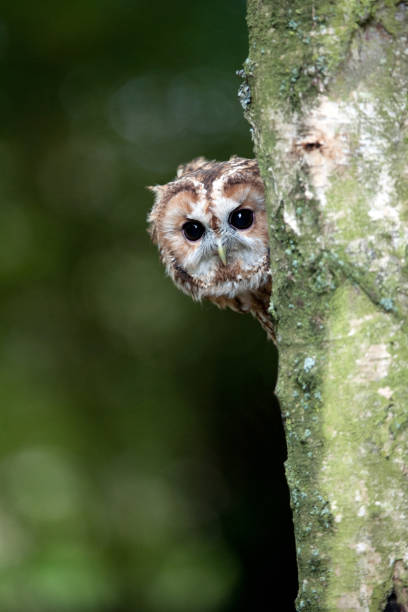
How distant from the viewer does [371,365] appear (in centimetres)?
102

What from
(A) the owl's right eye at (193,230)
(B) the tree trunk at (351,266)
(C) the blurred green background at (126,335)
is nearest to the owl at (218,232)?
(A) the owl's right eye at (193,230)

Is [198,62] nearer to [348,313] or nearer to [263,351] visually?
[263,351]

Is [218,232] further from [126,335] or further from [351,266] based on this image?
[126,335]

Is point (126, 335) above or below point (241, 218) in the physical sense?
below

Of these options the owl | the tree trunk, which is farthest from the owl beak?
the tree trunk

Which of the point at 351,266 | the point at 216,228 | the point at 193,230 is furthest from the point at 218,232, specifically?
the point at 351,266

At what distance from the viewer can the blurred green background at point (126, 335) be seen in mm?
3037

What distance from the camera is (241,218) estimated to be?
2.01m

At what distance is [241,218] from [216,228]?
0.28 ft

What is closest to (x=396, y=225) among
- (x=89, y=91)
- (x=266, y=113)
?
(x=266, y=113)

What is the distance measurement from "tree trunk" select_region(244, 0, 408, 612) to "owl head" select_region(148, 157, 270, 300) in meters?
0.88

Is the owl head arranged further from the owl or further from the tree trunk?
the tree trunk

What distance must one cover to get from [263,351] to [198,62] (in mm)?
1507

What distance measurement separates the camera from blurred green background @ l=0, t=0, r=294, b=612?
304 centimetres
